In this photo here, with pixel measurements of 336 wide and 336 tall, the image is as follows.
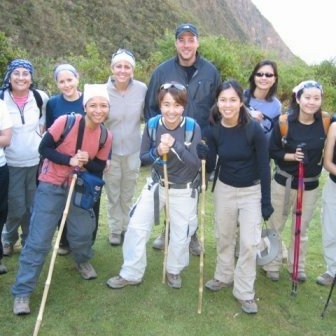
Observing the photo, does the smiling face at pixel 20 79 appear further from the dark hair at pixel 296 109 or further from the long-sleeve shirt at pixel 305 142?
the dark hair at pixel 296 109

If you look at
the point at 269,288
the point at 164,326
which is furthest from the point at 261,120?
the point at 164,326

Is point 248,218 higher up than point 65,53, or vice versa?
point 65,53

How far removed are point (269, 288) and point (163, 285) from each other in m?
1.30

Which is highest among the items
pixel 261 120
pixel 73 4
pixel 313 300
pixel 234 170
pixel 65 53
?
pixel 73 4

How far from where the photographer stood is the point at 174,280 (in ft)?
17.9

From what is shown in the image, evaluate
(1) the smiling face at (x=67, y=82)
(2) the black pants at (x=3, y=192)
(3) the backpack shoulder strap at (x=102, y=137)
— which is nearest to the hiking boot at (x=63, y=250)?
(2) the black pants at (x=3, y=192)

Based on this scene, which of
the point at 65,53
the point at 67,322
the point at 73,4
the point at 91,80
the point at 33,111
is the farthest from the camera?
the point at 73,4

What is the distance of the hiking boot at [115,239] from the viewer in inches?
255

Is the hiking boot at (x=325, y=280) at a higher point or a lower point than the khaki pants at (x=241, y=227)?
lower

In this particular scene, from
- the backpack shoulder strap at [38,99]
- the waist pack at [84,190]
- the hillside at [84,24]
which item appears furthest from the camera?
the hillside at [84,24]

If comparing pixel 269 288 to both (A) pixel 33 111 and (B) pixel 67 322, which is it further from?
(A) pixel 33 111

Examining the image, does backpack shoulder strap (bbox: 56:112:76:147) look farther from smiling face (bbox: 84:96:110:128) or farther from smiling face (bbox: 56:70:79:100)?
smiling face (bbox: 56:70:79:100)

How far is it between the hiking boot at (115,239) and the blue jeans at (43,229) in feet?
4.45

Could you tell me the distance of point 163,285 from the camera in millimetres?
5496
